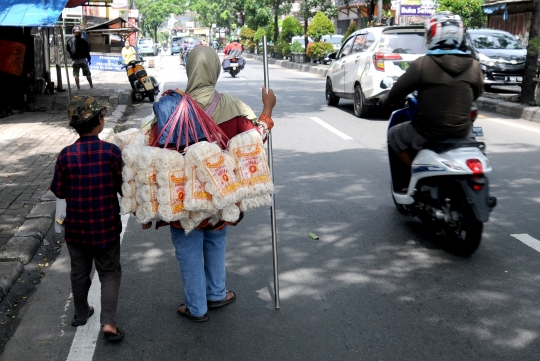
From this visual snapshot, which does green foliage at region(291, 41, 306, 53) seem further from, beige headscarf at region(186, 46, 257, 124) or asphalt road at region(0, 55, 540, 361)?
beige headscarf at region(186, 46, 257, 124)

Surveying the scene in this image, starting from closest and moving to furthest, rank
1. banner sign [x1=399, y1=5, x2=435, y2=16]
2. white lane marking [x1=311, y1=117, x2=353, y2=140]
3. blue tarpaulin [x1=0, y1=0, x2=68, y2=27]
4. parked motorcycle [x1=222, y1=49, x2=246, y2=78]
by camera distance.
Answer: white lane marking [x1=311, y1=117, x2=353, y2=140] → blue tarpaulin [x1=0, y1=0, x2=68, y2=27] → banner sign [x1=399, y1=5, x2=435, y2=16] → parked motorcycle [x1=222, y1=49, x2=246, y2=78]

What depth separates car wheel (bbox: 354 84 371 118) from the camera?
42.1 ft

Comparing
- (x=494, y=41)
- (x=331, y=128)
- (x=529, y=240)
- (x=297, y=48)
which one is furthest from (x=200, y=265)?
(x=297, y=48)

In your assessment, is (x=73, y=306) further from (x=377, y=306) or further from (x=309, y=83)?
(x=309, y=83)

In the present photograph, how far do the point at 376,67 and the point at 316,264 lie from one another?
26.4ft

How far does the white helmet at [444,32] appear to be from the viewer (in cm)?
485

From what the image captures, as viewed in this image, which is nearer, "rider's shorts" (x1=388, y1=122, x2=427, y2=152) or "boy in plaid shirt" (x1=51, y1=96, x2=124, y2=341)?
"boy in plaid shirt" (x1=51, y1=96, x2=124, y2=341)

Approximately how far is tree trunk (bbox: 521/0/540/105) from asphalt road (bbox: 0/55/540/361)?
735 centimetres

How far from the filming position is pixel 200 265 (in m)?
3.88

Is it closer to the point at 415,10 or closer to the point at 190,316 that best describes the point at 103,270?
the point at 190,316

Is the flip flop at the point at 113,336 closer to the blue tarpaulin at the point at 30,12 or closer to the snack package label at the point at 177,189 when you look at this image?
the snack package label at the point at 177,189

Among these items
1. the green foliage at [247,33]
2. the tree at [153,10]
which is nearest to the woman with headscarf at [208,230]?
the green foliage at [247,33]

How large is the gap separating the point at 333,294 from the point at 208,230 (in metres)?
1.03

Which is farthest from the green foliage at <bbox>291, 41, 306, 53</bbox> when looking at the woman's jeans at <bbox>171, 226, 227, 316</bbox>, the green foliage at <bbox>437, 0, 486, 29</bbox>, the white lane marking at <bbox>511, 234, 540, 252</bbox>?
the woman's jeans at <bbox>171, 226, 227, 316</bbox>
